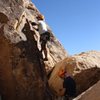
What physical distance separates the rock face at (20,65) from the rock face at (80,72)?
103 centimetres

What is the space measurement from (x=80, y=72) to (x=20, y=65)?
161 inches

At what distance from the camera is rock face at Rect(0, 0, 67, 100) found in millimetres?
20094

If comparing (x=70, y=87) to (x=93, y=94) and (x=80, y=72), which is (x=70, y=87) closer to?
(x=80, y=72)

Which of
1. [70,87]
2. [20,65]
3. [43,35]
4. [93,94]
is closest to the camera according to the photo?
[93,94]

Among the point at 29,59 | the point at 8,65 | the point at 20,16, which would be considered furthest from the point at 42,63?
the point at 20,16

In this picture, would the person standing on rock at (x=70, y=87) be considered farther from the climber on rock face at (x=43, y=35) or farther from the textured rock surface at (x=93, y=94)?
the climber on rock face at (x=43, y=35)

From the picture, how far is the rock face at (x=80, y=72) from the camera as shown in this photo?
59.8 feet

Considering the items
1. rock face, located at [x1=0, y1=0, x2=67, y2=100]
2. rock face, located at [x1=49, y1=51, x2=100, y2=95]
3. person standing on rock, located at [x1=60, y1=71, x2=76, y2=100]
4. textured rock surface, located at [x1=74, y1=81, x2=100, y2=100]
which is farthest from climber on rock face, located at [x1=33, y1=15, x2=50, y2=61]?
textured rock surface, located at [x1=74, y1=81, x2=100, y2=100]

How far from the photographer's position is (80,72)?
1839cm

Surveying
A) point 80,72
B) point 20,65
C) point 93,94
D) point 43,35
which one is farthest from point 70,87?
point 43,35

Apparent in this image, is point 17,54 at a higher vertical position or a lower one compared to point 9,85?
higher

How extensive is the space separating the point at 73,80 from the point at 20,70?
14.7ft

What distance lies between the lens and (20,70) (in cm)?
2017

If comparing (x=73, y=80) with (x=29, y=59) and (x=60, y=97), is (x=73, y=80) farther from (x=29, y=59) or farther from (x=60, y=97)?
(x=29, y=59)
